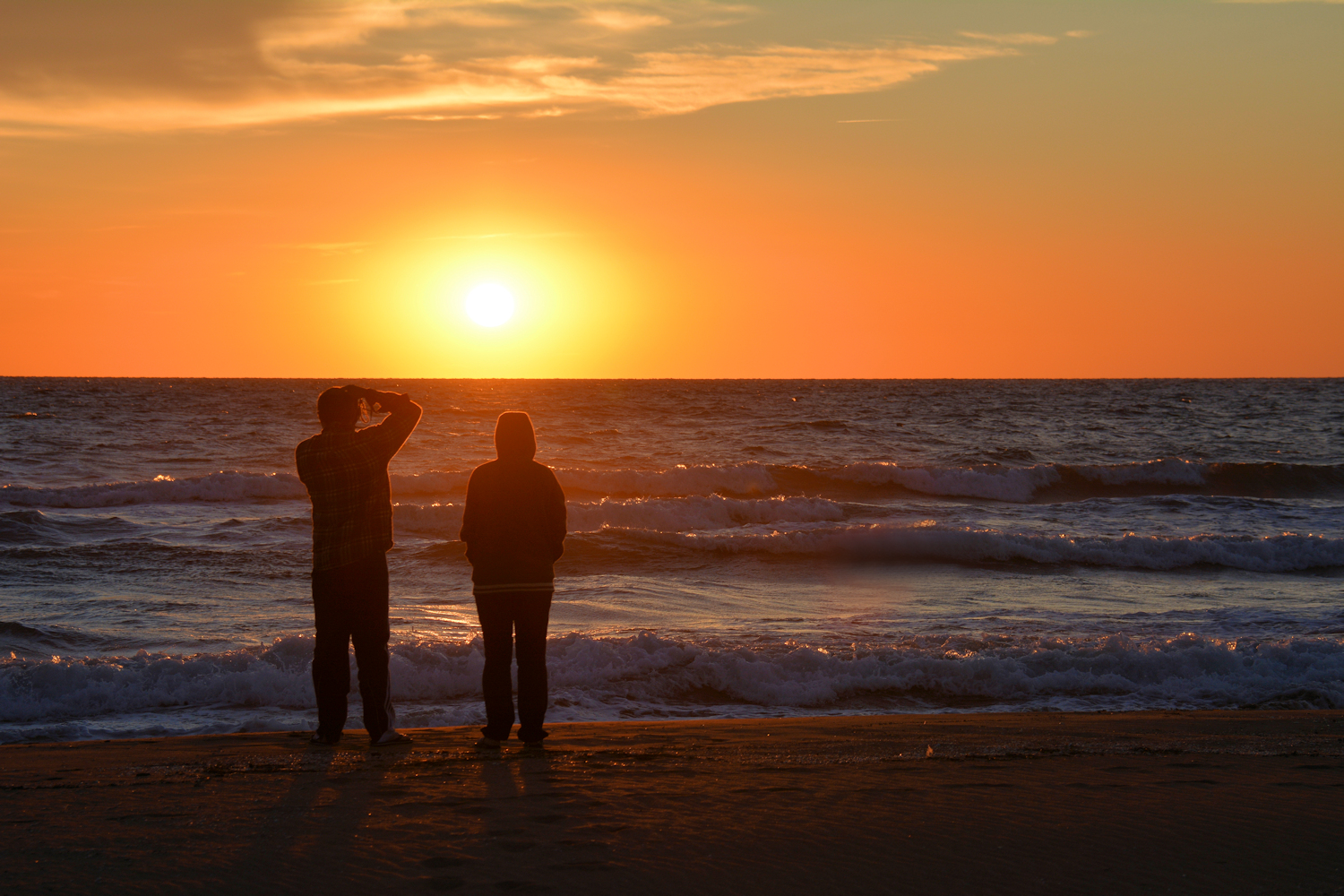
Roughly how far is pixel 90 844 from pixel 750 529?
1393 centimetres

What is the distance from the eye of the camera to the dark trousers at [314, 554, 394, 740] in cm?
470

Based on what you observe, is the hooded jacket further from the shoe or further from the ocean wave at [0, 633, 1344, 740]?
the ocean wave at [0, 633, 1344, 740]

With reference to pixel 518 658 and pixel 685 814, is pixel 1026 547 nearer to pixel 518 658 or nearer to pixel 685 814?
pixel 518 658

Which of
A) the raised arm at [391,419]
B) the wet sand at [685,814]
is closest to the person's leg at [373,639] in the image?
the wet sand at [685,814]

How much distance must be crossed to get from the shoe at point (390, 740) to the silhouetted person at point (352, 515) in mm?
337

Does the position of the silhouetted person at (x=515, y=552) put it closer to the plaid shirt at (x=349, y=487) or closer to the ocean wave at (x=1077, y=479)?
the plaid shirt at (x=349, y=487)

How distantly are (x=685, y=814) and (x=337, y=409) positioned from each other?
248 cm

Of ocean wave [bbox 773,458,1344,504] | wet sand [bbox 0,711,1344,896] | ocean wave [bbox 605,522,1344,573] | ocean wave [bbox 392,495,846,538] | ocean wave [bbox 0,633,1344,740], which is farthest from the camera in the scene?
ocean wave [bbox 773,458,1344,504]

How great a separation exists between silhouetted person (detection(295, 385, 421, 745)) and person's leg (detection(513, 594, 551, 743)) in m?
0.67

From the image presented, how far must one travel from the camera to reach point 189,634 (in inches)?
331

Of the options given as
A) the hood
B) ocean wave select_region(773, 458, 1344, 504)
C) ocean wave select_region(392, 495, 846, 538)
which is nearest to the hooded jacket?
the hood

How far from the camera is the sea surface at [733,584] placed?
22.4 feet

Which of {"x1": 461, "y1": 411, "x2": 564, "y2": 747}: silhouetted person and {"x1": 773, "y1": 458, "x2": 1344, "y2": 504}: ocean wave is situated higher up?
{"x1": 461, "y1": 411, "x2": 564, "y2": 747}: silhouetted person

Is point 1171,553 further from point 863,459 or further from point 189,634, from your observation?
point 863,459
